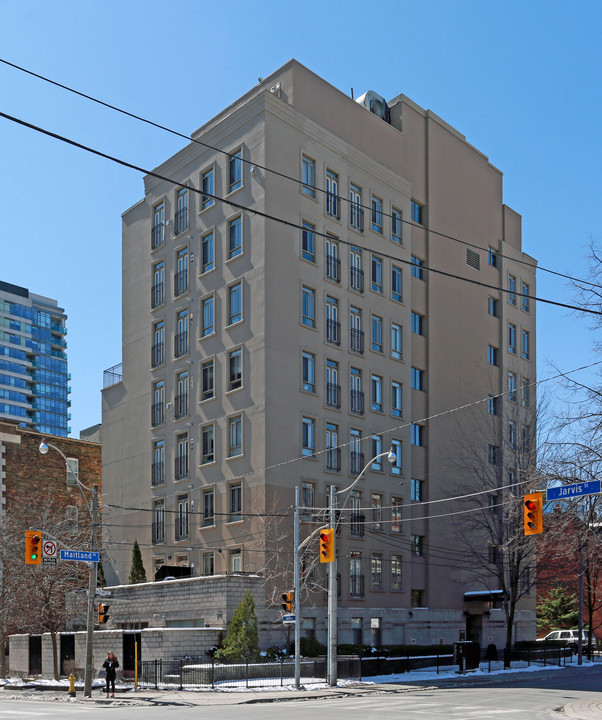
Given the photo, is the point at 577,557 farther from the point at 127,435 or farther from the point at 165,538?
the point at 127,435

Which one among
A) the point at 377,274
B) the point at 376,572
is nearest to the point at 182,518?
the point at 376,572

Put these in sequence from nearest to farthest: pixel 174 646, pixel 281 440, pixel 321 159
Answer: pixel 174 646 → pixel 281 440 → pixel 321 159

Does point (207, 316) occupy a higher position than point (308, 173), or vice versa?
point (308, 173)

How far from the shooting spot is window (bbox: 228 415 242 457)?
50.0m

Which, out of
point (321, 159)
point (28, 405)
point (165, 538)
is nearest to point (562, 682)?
→ point (165, 538)

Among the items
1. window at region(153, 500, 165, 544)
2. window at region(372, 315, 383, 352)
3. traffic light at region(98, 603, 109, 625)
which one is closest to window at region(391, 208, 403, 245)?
window at region(372, 315, 383, 352)

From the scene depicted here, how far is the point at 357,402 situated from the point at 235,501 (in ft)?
31.9

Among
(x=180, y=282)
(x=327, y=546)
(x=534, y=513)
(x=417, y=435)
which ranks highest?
(x=180, y=282)

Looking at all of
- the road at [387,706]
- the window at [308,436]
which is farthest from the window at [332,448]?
the road at [387,706]

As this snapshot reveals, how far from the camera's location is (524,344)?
2749 inches

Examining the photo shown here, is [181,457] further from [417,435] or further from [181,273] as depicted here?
[417,435]

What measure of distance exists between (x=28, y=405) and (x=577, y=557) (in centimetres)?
12851

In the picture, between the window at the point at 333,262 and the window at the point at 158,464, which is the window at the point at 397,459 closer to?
the window at the point at 333,262

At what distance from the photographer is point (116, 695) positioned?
36531 millimetres
